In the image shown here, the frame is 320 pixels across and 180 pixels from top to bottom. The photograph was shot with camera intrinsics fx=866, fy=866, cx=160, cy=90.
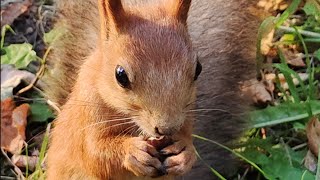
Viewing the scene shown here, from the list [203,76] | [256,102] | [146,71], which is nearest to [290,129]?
[256,102]

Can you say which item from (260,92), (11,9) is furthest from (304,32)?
(11,9)

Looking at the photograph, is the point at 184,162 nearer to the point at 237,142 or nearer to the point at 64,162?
the point at 64,162

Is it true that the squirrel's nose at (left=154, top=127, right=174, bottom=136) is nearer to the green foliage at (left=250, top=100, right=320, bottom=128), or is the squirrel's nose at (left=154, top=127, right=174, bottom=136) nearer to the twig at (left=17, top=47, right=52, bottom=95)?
the green foliage at (left=250, top=100, right=320, bottom=128)

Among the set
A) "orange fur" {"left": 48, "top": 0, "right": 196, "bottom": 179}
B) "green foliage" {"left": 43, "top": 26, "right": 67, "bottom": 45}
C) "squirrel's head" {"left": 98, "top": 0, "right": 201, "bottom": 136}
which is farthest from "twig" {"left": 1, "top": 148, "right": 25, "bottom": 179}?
"squirrel's head" {"left": 98, "top": 0, "right": 201, "bottom": 136}

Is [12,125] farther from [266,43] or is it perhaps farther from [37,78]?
[266,43]

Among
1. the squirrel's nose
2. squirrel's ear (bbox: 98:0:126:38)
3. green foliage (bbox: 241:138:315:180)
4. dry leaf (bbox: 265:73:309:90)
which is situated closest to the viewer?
the squirrel's nose
